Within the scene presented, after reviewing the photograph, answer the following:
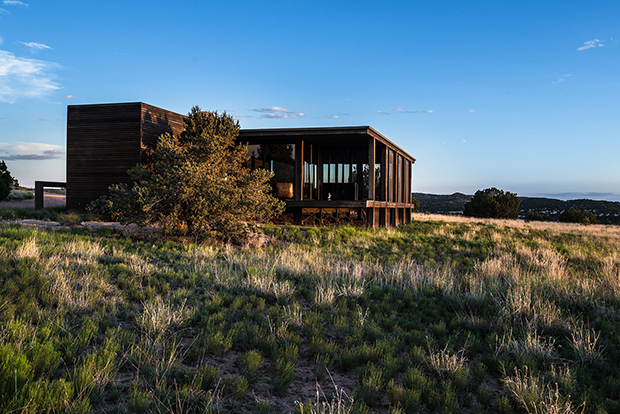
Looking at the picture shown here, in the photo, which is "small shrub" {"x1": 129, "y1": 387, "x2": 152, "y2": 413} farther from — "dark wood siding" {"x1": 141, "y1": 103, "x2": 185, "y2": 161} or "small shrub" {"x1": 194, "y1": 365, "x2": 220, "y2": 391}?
"dark wood siding" {"x1": 141, "y1": 103, "x2": 185, "y2": 161}

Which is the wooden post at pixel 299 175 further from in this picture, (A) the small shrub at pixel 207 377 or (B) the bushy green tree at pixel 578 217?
(B) the bushy green tree at pixel 578 217

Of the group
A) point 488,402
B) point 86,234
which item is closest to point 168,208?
point 86,234

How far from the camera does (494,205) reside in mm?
39000

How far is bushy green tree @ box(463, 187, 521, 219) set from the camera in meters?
38.8

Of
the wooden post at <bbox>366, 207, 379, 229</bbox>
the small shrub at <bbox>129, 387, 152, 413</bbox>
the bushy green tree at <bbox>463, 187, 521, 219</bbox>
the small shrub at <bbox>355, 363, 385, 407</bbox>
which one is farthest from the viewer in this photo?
the bushy green tree at <bbox>463, 187, 521, 219</bbox>

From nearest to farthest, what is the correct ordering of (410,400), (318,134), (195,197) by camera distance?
(410,400)
(195,197)
(318,134)

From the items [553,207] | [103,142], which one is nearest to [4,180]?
[103,142]

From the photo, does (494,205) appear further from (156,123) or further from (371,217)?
(156,123)

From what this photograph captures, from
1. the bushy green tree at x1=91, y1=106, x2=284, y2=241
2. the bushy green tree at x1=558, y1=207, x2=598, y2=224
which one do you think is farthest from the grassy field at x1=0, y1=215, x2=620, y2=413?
the bushy green tree at x1=558, y1=207, x2=598, y2=224

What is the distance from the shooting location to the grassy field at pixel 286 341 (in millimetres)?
3299

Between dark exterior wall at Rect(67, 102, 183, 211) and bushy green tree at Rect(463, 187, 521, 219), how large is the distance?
33388 mm

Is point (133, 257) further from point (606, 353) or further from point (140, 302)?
point (606, 353)

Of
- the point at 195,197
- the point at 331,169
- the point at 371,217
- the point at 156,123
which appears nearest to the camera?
the point at 195,197

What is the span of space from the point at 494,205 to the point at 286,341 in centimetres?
3923
